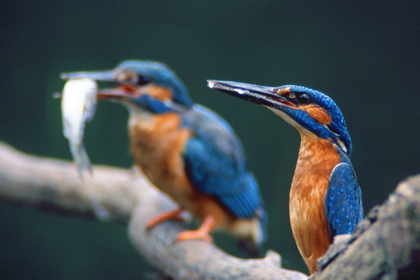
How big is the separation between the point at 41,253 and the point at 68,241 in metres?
0.21

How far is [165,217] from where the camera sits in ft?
7.10

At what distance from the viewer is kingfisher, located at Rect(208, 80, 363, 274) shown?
1.04 metres

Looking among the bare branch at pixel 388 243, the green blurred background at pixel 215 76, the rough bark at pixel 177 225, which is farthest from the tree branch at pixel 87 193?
the bare branch at pixel 388 243

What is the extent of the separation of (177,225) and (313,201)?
3.88 feet

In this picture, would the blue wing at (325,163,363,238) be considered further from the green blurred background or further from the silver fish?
the green blurred background

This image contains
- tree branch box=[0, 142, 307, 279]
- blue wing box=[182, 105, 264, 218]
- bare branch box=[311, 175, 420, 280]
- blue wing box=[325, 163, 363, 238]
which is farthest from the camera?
tree branch box=[0, 142, 307, 279]

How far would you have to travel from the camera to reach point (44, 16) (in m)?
3.54

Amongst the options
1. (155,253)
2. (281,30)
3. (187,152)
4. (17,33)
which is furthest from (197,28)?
(155,253)

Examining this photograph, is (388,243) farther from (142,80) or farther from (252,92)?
(142,80)

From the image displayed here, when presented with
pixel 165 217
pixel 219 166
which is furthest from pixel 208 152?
pixel 165 217

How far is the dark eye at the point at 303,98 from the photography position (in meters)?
1.08

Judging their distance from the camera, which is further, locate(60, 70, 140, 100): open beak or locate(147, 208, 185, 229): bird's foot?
locate(147, 208, 185, 229): bird's foot

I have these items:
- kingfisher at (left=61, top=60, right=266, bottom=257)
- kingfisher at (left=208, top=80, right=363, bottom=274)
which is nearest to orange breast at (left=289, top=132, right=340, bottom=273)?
kingfisher at (left=208, top=80, right=363, bottom=274)

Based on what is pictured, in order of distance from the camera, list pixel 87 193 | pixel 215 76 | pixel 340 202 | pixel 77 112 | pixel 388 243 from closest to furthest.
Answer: pixel 388 243, pixel 340 202, pixel 77 112, pixel 87 193, pixel 215 76
